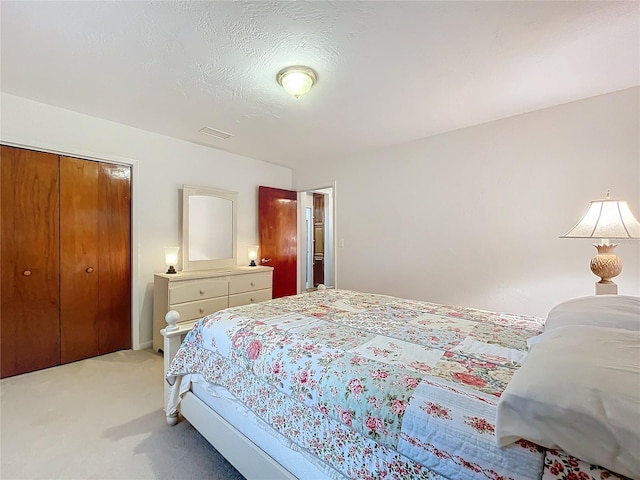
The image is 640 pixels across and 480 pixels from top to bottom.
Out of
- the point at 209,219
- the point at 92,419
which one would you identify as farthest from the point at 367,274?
the point at 92,419

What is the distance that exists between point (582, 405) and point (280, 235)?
416cm

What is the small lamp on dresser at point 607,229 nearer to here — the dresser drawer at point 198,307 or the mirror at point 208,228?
the dresser drawer at point 198,307

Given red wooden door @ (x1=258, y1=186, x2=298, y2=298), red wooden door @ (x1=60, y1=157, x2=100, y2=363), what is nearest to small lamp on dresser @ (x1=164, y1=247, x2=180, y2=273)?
red wooden door @ (x1=60, y1=157, x2=100, y2=363)

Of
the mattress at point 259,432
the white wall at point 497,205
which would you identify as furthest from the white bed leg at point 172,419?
the white wall at point 497,205

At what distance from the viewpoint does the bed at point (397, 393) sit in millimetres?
677

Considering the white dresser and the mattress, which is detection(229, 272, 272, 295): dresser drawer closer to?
the white dresser

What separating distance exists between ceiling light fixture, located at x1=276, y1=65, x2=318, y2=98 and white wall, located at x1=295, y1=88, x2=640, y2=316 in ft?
6.10

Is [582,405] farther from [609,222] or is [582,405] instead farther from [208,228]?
[208,228]

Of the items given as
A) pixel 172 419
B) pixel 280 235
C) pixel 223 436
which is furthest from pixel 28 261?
pixel 280 235

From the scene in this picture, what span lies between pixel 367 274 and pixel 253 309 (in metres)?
2.30

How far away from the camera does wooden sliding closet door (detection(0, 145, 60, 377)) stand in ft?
8.07

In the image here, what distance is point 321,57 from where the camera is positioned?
1.90 metres

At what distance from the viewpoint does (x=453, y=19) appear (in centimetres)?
159

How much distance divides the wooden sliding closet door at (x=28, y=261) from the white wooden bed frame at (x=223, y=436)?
1715 millimetres
